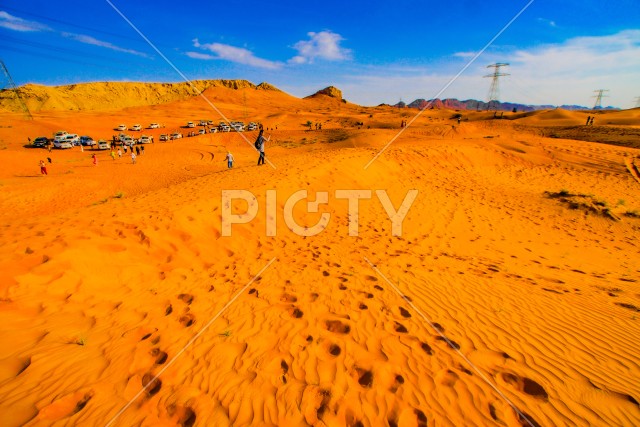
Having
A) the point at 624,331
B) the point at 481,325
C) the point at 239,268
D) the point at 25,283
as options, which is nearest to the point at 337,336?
the point at 481,325

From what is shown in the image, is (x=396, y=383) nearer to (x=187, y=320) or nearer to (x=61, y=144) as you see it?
(x=187, y=320)

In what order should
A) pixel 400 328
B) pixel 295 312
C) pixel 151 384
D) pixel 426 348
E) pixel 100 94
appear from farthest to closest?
1. pixel 100 94
2. pixel 295 312
3. pixel 400 328
4. pixel 426 348
5. pixel 151 384

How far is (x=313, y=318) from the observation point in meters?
4.89

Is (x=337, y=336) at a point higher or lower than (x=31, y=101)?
lower

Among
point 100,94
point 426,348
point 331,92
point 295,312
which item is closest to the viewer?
point 426,348

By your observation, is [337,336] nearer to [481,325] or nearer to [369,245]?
[481,325]

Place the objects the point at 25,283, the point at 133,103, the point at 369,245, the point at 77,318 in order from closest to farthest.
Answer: the point at 77,318, the point at 25,283, the point at 369,245, the point at 133,103

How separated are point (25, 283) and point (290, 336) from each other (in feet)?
16.9

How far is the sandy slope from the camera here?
3328mm

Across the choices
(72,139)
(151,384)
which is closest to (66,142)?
(72,139)

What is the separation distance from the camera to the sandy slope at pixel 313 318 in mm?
3328

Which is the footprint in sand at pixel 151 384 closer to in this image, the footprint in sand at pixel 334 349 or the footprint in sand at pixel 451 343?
the footprint in sand at pixel 334 349

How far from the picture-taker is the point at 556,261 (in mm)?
8125

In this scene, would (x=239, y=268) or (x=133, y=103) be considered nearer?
(x=239, y=268)
